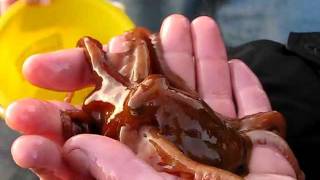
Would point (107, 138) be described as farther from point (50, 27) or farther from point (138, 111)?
point (50, 27)

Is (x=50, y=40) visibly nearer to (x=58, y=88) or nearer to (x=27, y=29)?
(x=27, y=29)

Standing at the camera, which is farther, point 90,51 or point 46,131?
point 90,51

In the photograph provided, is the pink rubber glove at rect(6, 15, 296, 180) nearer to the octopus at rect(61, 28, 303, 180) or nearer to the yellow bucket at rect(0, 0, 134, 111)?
the octopus at rect(61, 28, 303, 180)

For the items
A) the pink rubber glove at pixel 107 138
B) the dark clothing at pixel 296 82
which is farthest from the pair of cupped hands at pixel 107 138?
the dark clothing at pixel 296 82

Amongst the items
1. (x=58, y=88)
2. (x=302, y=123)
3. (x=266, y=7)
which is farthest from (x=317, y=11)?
(x=58, y=88)

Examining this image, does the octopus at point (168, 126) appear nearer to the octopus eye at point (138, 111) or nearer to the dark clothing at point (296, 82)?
the octopus eye at point (138, 111)

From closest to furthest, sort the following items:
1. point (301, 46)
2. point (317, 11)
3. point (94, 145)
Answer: point (94, 145), point (301, 46), point (317, 11)
